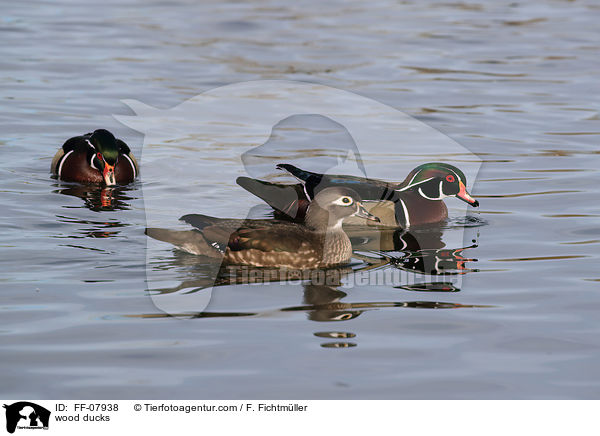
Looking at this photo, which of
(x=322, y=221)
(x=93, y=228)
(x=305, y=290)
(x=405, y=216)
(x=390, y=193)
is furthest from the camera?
(x=390, y=193)

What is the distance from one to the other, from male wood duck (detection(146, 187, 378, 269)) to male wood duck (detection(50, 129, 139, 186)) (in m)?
3.83

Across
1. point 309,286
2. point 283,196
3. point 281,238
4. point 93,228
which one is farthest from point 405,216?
point 93,228

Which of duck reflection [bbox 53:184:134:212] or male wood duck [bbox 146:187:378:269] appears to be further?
duck reflection [bbox 53:184:134:212]

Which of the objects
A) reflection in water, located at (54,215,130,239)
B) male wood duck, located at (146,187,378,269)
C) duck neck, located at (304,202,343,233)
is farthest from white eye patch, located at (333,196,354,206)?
reflection in water, located at (54,215,130,239)

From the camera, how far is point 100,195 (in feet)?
40.9

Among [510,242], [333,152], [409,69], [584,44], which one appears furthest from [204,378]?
[584,44]

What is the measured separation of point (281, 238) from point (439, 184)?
3.04m

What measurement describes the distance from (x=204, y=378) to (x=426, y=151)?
891 cm

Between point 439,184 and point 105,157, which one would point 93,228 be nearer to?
point 105,157

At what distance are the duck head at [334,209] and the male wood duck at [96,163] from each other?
4373mm

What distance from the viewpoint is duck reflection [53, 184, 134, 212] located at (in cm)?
1170

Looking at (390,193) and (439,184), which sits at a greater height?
(439,184)

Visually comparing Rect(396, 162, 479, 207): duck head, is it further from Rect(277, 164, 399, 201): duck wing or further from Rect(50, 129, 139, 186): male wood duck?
Rect(50, 129, 139, 186): male wood duck
